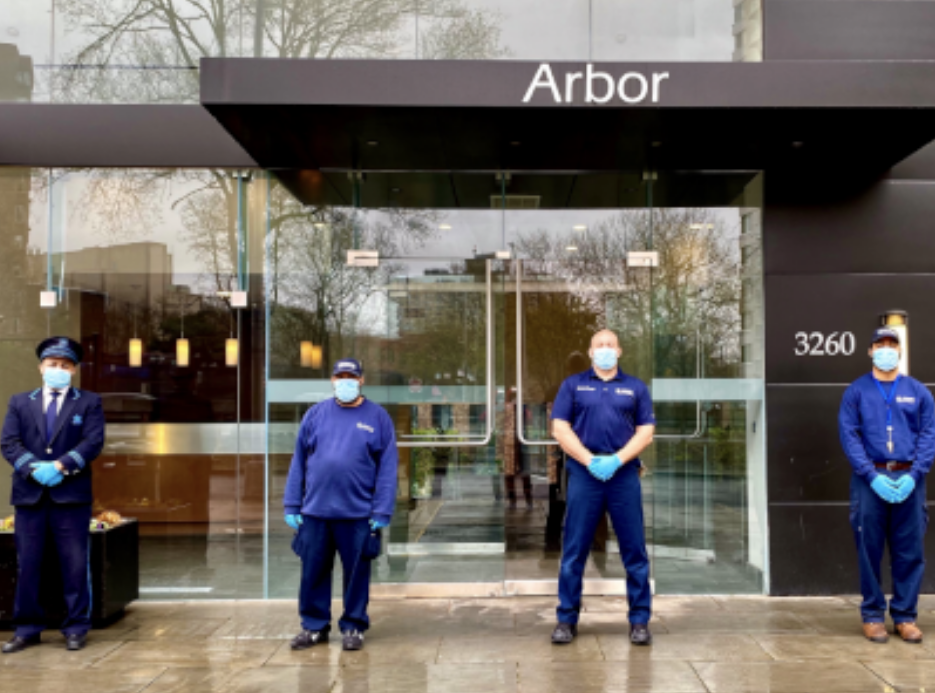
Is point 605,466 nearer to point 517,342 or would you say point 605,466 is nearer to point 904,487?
point 904,487

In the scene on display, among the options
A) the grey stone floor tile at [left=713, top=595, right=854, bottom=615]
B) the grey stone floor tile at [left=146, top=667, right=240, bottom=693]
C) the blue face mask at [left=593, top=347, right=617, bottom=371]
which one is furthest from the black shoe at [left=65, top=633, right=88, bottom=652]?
the grey stone floor tile at [left=713, top=595, right=854, bottom=615]

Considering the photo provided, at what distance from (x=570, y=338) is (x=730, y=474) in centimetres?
178

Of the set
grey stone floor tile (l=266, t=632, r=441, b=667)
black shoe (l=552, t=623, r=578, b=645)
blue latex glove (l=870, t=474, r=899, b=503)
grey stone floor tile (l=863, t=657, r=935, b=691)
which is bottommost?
grey stone floor tile (l=266, t=632, r=441, b=667)

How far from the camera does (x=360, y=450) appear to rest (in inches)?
236

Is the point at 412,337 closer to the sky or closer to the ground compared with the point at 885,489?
closer to the sky

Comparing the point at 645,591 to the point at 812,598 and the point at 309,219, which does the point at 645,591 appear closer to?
the point at 812,598

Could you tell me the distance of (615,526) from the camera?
20.3ft

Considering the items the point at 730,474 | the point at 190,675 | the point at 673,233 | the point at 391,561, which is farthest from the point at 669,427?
the point at 190,675

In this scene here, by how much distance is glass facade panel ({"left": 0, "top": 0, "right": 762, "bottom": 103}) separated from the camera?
283 inches

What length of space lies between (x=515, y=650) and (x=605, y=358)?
2021mm

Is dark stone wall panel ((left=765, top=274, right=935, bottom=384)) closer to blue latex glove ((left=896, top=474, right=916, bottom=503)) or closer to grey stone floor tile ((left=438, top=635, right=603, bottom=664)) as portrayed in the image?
blue latex glove ((left=896, top=474, right=916, bottom=503))

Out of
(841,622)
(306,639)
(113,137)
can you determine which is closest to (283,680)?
(306,639)

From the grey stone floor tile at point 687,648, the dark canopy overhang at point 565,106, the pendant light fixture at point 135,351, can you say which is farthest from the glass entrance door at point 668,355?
the pendant light fixture at point 135,351

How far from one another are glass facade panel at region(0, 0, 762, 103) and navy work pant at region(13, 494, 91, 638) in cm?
355
